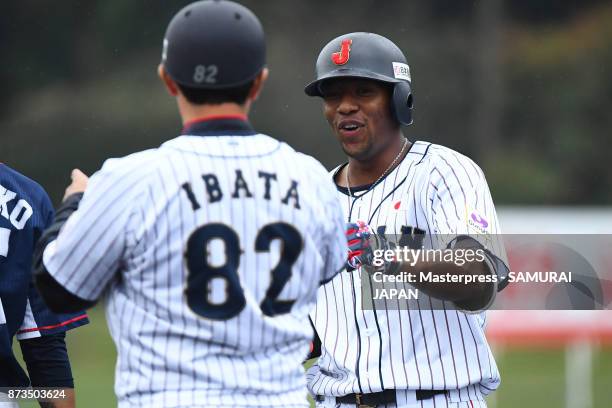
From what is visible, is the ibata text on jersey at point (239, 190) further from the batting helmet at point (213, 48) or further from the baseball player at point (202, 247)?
the batting helmet at point (213, 48)

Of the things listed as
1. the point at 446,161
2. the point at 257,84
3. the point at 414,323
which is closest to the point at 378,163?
the point at 446,161

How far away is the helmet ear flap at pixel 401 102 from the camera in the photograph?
4.71m

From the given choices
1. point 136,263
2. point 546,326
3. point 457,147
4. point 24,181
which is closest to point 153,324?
point 136,263

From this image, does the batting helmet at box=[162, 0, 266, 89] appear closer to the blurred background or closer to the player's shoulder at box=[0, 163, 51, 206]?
the player's shoulder at box=[0, 163, 51, 206]

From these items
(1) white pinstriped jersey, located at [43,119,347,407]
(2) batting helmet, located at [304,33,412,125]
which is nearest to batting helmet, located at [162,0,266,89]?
(1) white pinstriped jersey, located at [43,119,347,407]

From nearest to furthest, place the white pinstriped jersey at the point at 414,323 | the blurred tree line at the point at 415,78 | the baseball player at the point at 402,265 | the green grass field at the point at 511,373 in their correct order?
the baseball player at the point at 402,265
the white pinstriped jersey at the point at 414,323
the green grass field at the point at 511,373
the blurred tree line at the point at 415,78

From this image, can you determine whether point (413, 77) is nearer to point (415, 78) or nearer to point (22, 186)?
point (415, 78)

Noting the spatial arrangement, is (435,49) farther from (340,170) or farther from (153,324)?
(153,324)

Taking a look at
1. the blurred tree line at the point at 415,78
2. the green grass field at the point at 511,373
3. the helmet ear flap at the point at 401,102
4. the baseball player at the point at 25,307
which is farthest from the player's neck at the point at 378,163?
the blurred tree line at the point at 415,78

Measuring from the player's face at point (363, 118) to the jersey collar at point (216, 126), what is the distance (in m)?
1.52

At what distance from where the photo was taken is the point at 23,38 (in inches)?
1008

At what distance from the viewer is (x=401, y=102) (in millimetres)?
4711

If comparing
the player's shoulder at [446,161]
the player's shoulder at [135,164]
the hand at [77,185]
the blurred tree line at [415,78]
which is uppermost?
the blurred tree line at [415,78]

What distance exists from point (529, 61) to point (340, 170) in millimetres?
23059
